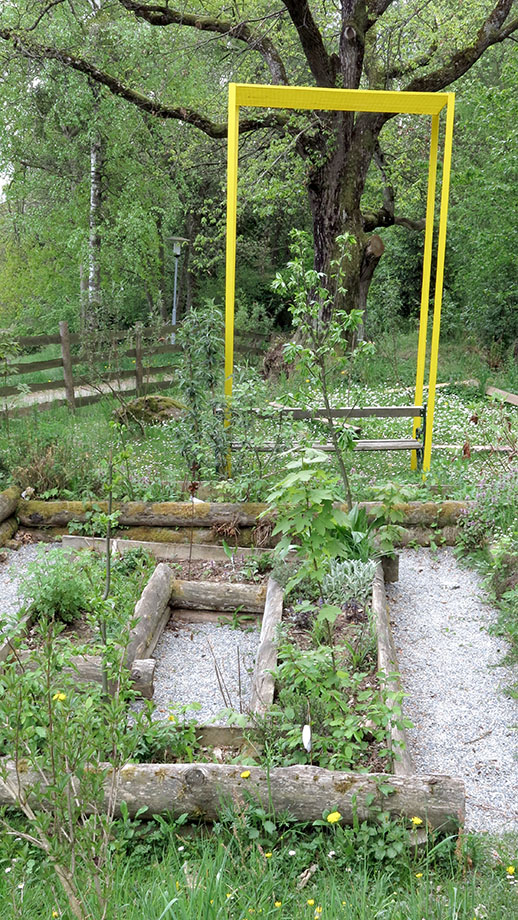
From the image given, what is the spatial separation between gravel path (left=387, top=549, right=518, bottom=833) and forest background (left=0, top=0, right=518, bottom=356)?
25.4ft

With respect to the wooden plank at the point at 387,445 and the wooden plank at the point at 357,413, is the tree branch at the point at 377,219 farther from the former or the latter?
the wooden plank at the point at 387,445

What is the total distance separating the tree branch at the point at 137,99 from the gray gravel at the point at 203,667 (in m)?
9.12

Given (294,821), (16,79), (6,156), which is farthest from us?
(6,156)

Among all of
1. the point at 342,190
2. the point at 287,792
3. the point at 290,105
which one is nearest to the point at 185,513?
the point at 287,792

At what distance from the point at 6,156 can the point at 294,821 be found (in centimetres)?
1562

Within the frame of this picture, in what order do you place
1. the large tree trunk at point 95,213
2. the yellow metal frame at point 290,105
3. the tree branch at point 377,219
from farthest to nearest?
1. the large tree trunk at point 95,213
2. the tree branch at point 377,219
3. the yellow metal frame at point 290,105

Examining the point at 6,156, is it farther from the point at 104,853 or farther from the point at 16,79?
the point at 104,853

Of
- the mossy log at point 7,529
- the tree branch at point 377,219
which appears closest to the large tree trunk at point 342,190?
the tree branch at point 377,219

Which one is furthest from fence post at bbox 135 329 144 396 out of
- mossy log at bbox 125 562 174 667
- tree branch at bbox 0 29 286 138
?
mossy log at bbox 125 562 174 667

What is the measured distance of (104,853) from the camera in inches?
86.9

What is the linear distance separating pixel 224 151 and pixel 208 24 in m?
3.39

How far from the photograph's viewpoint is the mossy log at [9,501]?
6355 millimetres

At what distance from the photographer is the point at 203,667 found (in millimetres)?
4605

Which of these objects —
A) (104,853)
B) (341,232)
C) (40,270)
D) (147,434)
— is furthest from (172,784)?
(40,270)
